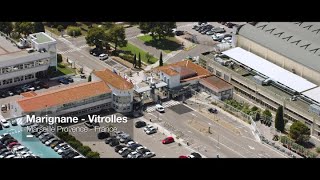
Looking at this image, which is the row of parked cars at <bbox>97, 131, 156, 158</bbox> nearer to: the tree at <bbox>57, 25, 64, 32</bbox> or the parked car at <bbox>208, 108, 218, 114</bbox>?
the parked car at <bbox>208, 108, 218, 114</bbox>

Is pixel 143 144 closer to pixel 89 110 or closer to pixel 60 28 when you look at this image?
pixel 89 110

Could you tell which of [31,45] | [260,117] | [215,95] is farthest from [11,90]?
[260,117]

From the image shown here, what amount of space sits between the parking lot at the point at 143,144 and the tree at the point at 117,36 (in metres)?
4.16

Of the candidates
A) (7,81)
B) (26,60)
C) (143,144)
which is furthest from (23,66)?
(143,144)

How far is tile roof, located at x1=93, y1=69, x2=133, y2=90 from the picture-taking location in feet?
35.7

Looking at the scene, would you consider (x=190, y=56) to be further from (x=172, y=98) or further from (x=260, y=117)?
(x=260, y=117)

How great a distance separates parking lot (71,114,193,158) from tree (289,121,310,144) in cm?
186

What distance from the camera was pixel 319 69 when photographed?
36.5 feet

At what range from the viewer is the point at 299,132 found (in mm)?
9547

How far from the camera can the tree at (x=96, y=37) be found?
44.9 ft

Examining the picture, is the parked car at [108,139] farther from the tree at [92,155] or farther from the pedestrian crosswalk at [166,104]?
the pedestrian crosswalk at [166,104]

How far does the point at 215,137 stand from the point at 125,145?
173cm

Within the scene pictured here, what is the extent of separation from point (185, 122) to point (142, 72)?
8.70ft

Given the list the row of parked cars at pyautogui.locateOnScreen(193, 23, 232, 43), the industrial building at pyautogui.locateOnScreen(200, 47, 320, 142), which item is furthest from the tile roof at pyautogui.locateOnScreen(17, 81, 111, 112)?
the row of parked cars at pyautogui.locateOnScreen(193, 23, 232, 43)
